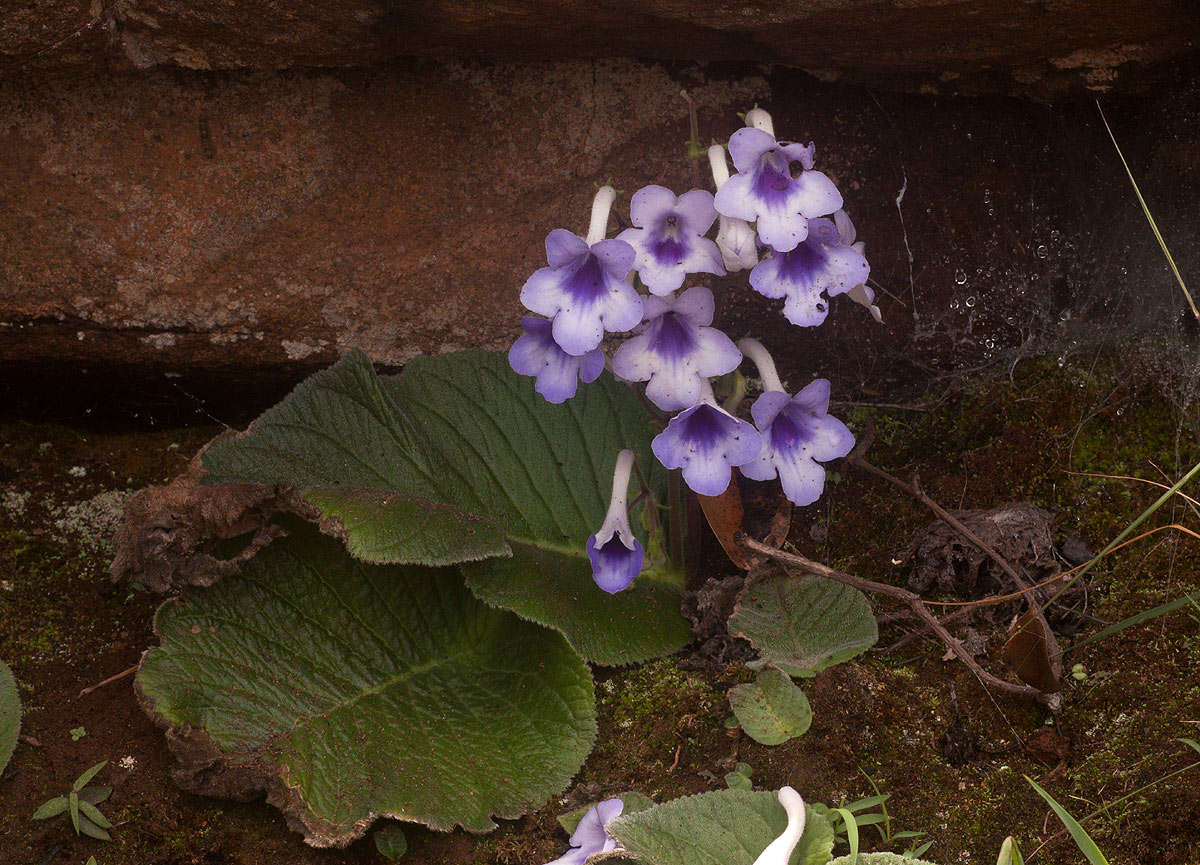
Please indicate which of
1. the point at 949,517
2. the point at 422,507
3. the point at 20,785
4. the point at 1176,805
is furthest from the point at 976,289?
the point at 20,785

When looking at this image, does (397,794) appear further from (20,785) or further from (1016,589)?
(1016,589)

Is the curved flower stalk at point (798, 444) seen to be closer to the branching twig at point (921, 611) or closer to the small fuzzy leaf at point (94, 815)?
the branching twig at point (921, 611)

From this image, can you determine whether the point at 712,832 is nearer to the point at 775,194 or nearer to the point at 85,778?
the point at 775,194

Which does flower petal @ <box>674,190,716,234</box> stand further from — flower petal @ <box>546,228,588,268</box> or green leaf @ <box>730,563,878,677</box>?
green leaf @ <box>730,563,878,677</box>

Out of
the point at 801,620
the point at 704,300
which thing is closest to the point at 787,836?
the point at 801,620

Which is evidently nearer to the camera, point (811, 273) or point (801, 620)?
point (811, 273)

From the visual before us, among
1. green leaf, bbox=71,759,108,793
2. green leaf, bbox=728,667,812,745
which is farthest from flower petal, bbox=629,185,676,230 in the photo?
green leaf, bbox=71,759,108,793
